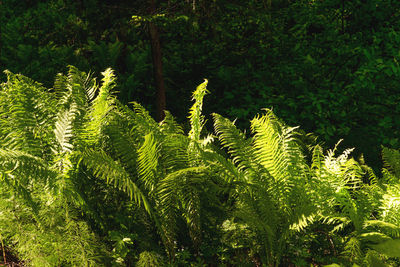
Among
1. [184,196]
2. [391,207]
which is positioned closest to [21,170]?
[184,196]

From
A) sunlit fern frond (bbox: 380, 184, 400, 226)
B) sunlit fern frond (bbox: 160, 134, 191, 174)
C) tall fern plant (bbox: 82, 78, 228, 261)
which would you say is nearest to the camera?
tall fern plant (bbox: 82, 78, 228, 261)

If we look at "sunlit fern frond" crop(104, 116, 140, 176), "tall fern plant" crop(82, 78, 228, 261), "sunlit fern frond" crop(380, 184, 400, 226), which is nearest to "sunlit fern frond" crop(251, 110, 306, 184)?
"tall fern plant" crop(82, 78, 228, 261)

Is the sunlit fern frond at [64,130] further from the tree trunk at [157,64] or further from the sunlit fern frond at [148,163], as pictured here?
the tree trunk at [157,64]

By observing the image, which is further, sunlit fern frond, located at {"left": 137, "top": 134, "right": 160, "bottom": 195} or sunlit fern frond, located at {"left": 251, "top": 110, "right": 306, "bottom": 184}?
sunlit fern frond, located at {"left": 251, "top": 110, "right": 306, "bottom": 184}

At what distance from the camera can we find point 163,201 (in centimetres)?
257

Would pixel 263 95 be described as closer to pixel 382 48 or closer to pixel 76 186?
pixel 382 48

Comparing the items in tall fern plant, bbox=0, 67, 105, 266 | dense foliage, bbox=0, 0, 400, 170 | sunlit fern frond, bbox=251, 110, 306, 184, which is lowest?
tall fern plant, bbox=0, 67, 105, 266

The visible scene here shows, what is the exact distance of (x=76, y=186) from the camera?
266 centimetres

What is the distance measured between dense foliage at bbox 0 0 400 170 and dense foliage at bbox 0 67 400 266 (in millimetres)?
2708

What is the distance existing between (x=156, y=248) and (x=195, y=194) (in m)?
0.46

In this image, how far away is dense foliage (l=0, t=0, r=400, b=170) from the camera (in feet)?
20.2

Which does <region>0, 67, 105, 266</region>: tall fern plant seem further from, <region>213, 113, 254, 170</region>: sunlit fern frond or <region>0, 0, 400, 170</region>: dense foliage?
<region>0, 0, 400, 170</region>: dense foliage

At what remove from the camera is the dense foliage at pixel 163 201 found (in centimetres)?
249

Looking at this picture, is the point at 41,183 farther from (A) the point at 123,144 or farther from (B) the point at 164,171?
(B) the point at 164,171
